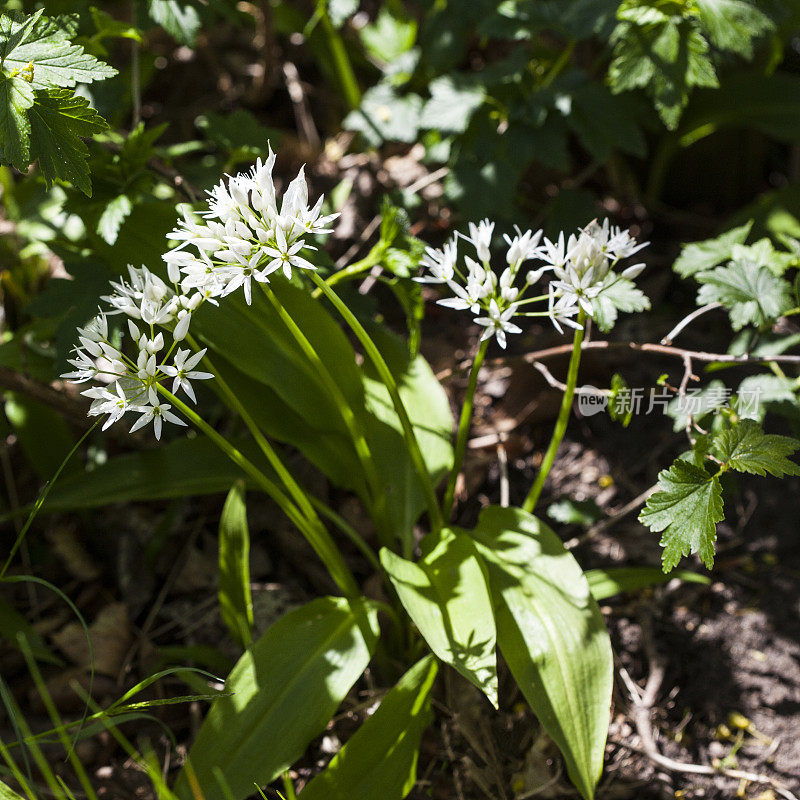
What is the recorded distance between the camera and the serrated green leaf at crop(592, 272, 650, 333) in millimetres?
1372

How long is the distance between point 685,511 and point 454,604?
45 centimetres

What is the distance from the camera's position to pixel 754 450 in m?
1.25

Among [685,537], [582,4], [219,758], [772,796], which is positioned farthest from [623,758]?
[582,4]

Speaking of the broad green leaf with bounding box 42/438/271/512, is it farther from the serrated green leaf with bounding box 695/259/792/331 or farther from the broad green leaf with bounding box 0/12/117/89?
the serrated green leaf with bounding box 695/259/792/331

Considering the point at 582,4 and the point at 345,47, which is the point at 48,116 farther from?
Answer: the point at 345,47

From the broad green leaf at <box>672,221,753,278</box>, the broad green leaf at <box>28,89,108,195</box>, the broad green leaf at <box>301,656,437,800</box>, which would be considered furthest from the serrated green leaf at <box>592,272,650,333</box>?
the broad green leaf at <box>28,89,108,195</box>

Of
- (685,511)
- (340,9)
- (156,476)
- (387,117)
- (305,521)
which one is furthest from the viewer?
(387,117)

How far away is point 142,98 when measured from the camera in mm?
2855

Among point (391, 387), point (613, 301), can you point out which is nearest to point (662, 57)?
point (613, 301)

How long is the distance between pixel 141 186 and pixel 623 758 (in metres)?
1.65

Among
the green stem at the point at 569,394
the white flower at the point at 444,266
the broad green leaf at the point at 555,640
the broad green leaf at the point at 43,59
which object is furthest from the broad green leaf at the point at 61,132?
the broad green leaf at the point at 555,640

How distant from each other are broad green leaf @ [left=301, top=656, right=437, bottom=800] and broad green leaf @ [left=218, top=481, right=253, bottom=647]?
0.36 m

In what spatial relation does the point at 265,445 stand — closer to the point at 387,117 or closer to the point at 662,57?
the point at 662,57

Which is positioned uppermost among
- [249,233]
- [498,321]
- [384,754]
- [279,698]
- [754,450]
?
[249,233]
